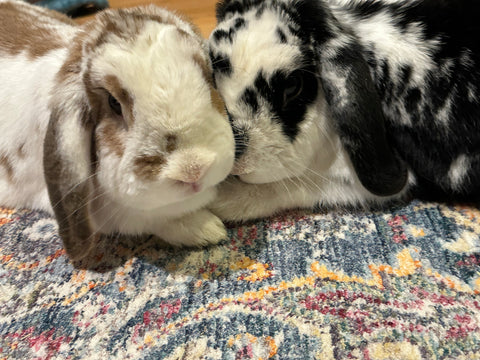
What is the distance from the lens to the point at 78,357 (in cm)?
81

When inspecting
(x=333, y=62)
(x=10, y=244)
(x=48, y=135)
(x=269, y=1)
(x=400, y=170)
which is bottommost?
(x=10, y=244)

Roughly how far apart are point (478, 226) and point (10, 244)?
134 centimetres

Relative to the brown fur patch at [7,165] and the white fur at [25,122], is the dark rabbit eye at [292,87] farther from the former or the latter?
the brown fur patch at [7,165]

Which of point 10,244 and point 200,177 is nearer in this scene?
point 200,177

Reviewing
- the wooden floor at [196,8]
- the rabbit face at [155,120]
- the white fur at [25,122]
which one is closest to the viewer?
the rabbit face at [155,120]

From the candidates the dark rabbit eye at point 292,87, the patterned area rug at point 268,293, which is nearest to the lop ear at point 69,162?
the patterned area rug at point 268,293

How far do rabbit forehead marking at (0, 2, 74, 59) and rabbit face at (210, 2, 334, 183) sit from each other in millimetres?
551

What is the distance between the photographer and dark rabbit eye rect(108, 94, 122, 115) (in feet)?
2.74

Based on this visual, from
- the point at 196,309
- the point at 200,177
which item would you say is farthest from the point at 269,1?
the point at 196,309

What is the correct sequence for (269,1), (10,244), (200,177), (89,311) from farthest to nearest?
(10,244), (269,1), (89,311), (200,177)

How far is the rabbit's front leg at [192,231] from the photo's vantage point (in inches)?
39.8

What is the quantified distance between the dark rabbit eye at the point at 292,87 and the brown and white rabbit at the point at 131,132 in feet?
0.65

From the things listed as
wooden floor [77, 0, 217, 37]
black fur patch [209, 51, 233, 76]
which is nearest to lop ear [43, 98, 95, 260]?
black fur patch [209, 51, 233, 76]

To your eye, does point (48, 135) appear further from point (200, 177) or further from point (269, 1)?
point (269, 1)
